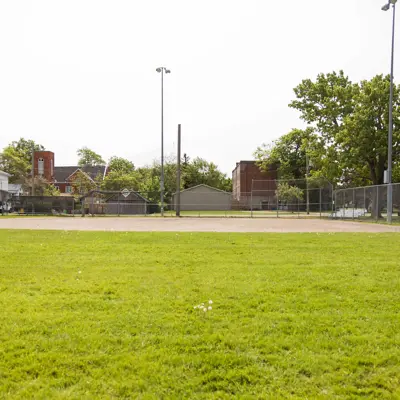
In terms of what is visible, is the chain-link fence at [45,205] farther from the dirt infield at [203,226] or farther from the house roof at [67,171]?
the house roof at [67,171]

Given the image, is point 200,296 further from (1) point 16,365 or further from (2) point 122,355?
(1) point 16,365

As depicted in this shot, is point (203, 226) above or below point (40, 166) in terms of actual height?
below

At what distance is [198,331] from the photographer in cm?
366

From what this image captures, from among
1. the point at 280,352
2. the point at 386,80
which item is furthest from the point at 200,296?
the point at 386,80

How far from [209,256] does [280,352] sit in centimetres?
526

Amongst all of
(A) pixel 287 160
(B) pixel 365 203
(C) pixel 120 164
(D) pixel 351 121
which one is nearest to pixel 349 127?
(D) pixel 351 121

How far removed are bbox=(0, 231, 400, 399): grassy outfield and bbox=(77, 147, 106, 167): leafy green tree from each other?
85571 mm

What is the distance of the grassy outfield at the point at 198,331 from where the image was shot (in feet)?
8.81

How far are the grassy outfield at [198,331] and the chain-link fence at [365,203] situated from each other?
65.4 ft

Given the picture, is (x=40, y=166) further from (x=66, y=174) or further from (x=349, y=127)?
(x=349, y=127)

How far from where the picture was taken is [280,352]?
318cm

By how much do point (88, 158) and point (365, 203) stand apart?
243 ft

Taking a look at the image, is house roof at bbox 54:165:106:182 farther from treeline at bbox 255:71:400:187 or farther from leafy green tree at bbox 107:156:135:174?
treeline at bbox 255:71:400:187

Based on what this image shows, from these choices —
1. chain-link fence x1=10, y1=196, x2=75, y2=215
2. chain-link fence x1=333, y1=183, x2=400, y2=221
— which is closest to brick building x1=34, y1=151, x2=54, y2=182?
chain-link fence x1=10, y1=196, x2=75, y2=215
